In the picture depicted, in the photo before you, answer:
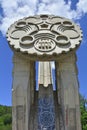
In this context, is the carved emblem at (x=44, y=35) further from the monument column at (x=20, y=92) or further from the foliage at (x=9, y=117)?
the foliage at (x=9, y=117)

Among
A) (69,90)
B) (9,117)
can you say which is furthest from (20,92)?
(9,117)

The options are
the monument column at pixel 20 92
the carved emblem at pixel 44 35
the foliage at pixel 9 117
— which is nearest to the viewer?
the monument column at pixel 20 92

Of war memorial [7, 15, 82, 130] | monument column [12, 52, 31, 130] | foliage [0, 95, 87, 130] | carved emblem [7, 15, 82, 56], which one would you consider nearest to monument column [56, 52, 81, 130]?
war memorial [7, 15, 82, 130]

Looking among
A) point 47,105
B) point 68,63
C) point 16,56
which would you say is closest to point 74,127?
point 47,105

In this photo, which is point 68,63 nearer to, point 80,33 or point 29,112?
point 80,33

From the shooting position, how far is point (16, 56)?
571 inches

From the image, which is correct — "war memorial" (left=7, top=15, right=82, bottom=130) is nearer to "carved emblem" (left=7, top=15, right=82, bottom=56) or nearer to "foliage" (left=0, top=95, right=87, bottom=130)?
"carved emblem" (left=7, top=15, right=82, bottom=56)

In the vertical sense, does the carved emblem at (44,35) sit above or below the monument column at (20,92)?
above

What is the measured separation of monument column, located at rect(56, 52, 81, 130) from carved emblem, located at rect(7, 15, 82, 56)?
0.66m

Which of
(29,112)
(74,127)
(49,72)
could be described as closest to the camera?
(74,127)

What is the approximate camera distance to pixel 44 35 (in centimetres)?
1474

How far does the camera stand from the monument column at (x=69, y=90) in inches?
532

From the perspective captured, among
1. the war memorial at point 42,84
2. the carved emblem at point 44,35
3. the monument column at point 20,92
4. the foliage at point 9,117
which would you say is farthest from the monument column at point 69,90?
the foliage at point 9,117

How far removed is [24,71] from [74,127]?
3.24 m
